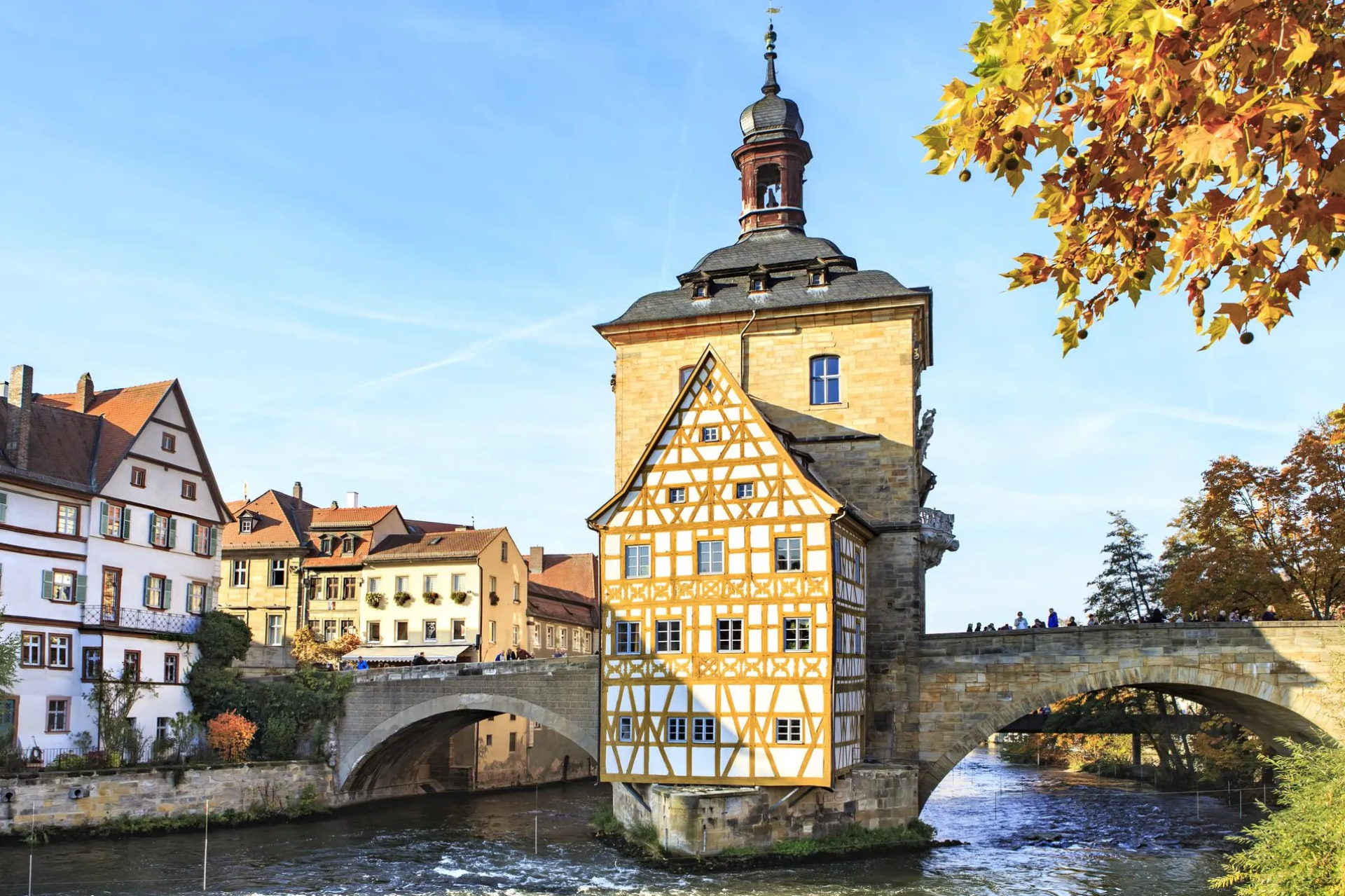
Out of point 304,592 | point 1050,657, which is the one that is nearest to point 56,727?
point 304,592

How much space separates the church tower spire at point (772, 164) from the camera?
36.2 m

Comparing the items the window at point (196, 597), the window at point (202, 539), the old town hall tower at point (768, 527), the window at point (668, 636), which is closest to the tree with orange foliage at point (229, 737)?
the window at point (196, 597)

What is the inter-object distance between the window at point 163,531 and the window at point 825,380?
18.0 m

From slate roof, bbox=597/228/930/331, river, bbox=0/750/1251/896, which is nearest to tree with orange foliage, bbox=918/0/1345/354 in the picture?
river, bbox=0/750/1251/896

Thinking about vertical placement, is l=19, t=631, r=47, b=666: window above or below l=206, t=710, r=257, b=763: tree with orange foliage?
above

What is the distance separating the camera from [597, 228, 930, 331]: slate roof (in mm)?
32469

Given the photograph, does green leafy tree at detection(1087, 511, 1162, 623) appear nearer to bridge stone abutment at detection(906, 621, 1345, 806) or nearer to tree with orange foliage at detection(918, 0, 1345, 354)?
bridge stone abutment at detection(906, 621, 1345, 806)

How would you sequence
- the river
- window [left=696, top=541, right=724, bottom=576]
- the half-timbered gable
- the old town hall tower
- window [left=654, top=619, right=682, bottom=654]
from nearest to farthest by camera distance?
1. the river
2. the half-timbered gable
3. the old town hall tower
4. window [left=696, top=541, right=724, bottom=576]
5. window [left=654, top=619, right=682, bottom=654]

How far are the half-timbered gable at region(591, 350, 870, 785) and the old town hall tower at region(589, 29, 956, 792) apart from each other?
0.04 meters

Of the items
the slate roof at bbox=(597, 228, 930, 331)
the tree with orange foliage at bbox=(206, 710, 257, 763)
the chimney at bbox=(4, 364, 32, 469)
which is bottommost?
the tree with orange foliage at bbox=(206, 710, 257, 763)

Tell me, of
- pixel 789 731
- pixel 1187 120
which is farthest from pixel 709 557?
pixel 1187 120

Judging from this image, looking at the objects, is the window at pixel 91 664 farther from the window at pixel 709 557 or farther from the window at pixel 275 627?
the window at pixel 275 627

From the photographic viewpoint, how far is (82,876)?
23891 millimetres

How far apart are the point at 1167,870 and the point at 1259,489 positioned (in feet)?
43.9
